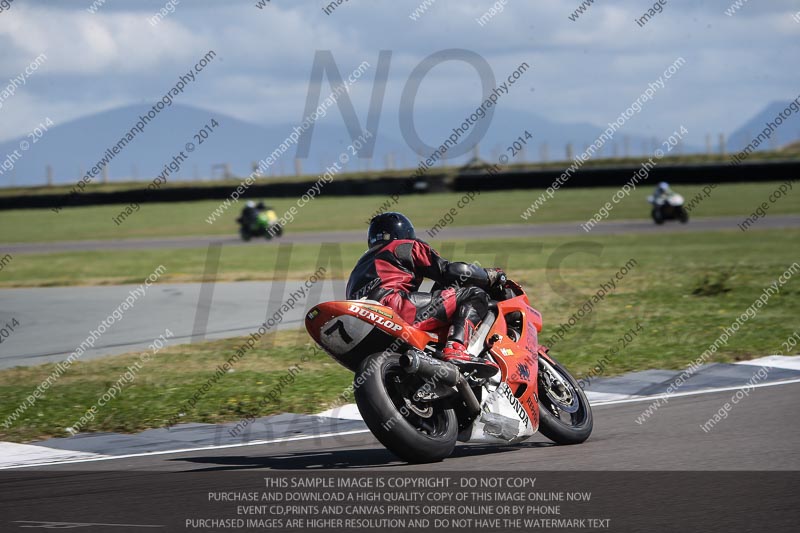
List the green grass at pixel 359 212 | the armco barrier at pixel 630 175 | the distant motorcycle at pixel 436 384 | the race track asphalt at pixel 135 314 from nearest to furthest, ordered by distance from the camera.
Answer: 1. the distant motorcycle at pixel 436 384
2. the race track asphalt at pixel 135 314
3. the green grass at pixel 359 212
4. the armco barrier at pixel 630 175

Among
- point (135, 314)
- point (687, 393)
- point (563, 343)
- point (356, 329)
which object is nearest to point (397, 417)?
point (356, 329)

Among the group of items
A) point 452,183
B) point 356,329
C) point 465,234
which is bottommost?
point 356,329

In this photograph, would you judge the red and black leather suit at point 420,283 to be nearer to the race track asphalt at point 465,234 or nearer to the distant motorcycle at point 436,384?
the distant motorcycle at point 436,384

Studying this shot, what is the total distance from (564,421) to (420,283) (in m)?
1.49

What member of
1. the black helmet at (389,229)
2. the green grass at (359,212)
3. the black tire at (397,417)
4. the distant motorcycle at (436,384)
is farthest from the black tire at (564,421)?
the green grass at (359,212)

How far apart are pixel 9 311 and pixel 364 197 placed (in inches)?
1455

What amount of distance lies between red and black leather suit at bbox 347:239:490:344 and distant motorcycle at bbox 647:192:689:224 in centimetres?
2981

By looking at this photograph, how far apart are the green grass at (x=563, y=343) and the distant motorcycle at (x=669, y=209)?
9307 millimetres

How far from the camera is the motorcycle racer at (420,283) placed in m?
7.16

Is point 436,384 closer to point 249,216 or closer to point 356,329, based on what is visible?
point 356,329

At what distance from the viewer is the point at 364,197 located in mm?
54906

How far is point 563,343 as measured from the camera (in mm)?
13352

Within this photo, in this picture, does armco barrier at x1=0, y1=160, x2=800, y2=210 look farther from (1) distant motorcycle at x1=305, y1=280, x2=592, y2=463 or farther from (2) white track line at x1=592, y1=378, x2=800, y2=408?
(1) distant motorcycle at x1=305, y1=280, x2=592, y2=463

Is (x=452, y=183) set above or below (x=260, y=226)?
above
